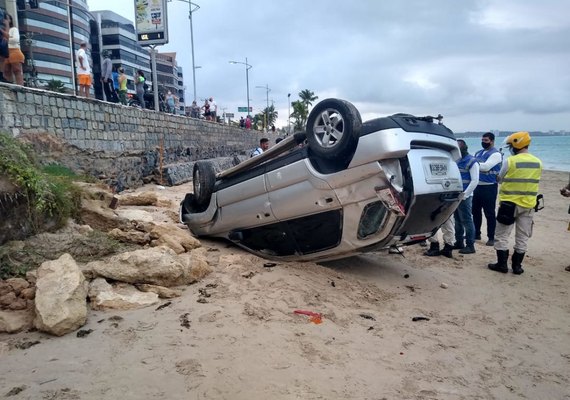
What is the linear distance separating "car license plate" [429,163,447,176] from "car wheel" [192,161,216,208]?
2843 millimetres

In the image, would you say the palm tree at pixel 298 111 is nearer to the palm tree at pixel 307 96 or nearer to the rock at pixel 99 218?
the palm tree at pixel 307 96

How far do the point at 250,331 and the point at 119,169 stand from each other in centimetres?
875

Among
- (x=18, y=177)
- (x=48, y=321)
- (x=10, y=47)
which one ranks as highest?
(x=10, y=47)

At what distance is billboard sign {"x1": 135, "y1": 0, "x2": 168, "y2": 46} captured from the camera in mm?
17359

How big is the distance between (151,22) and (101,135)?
956 cm

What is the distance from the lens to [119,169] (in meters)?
10.8

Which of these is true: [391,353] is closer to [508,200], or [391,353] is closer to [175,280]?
[175,280]

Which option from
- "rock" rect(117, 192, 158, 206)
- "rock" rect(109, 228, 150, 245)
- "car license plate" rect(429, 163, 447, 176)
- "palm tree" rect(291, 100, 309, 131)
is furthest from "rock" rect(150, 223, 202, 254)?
"palm tree" rect(291, 100, 309, 131)

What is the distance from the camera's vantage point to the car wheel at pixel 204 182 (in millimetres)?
5664

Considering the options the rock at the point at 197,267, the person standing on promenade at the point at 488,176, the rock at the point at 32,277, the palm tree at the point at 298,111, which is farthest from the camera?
the palm tree at the point at 298,111

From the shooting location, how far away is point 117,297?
11.4 ft

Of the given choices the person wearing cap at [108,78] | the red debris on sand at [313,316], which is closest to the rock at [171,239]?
the red debris on sand at [313,316]

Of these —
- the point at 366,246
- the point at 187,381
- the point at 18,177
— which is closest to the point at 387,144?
the point at 366,246

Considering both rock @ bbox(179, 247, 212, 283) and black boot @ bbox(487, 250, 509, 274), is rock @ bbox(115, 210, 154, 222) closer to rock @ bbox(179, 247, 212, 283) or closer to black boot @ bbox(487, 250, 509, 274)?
rock @ bbox(179, 247, 212, 283)
